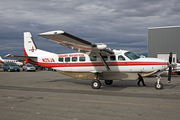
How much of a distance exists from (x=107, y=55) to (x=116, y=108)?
21.6 feet

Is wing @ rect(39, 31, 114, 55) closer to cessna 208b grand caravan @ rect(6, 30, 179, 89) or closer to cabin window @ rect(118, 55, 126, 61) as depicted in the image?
cessna 208b grand caravan @ rect(6, 30, 179, 89)

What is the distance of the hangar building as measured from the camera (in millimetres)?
34875

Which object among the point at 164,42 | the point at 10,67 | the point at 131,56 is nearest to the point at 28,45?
the point at 131,56

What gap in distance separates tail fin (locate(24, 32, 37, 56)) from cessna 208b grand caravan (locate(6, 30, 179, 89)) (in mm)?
2395

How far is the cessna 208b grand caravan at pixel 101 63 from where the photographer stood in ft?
37.9

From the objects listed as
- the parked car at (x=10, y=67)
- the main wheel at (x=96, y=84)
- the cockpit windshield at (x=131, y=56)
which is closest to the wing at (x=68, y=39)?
the cockpit windshield at (x=131, y=56)

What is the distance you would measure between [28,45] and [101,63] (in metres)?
Result: 8.08

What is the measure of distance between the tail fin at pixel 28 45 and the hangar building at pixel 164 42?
87.5ft

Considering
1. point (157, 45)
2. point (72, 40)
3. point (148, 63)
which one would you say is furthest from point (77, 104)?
point (157, 45)

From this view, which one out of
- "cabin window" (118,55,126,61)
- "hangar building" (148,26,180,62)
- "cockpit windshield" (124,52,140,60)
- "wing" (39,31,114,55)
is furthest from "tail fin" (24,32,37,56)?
"hangar building" (148,26,180,62)

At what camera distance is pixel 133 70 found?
12312 mm

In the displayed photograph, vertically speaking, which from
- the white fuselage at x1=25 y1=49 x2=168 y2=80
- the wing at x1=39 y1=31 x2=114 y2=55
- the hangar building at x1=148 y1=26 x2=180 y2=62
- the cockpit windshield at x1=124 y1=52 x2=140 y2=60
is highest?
the hangar building at x1=148 y1=26 x2=180 y2=62

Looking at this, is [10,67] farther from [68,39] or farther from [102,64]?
[68,39]

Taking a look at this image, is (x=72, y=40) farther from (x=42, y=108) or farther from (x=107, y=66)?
(x=42, y=108)
